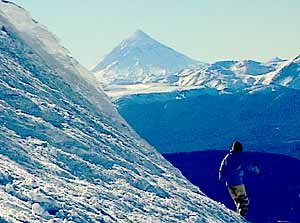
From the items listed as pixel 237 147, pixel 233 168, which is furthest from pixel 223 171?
pixel 237 147

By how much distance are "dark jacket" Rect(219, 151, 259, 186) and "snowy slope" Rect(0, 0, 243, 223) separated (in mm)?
29277

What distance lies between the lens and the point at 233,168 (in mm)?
15195

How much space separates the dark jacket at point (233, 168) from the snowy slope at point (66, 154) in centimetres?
2928

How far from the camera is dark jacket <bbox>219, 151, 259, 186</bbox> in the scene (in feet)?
48.8

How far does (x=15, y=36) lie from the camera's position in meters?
90.1

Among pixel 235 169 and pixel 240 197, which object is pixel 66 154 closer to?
pixel 240 197

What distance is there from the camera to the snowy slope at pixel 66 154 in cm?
5409

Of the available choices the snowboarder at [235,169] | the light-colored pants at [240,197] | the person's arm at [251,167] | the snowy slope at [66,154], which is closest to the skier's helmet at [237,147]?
the snowboarder at [235,169]

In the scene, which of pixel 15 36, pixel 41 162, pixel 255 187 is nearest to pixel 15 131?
pixel 41 162

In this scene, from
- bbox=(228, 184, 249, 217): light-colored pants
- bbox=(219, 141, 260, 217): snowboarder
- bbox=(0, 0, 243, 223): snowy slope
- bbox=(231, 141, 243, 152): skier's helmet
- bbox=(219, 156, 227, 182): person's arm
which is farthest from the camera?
bbox=(0, 0, 243, 223): snowy slope

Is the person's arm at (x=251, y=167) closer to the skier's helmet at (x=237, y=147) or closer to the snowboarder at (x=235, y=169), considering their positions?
the snowboarder at (x=235, y=169)

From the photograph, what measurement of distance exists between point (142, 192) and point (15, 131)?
13.3 m

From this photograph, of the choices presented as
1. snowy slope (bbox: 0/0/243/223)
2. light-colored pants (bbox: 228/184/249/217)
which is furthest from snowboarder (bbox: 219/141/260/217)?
snowy slope (bbox: 0/0/243/223)

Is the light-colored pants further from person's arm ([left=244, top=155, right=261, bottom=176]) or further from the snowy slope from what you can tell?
the snowy slope
